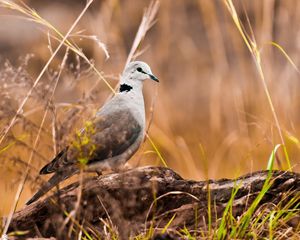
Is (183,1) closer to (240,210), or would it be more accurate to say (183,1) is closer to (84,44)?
(84,44)

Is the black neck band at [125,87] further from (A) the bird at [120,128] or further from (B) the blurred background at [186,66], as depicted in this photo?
(B) the blurred background at [186,66]

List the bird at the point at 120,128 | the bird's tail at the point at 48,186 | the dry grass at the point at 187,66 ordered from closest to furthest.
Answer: the bird's tail at the point at 48,186 → the bird at the point at 120,128 → the dry grass at the point at 187,66

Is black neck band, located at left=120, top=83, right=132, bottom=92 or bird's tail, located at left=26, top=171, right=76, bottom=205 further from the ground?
black neck band, located at left=120, top=83, right=132, bottom=92

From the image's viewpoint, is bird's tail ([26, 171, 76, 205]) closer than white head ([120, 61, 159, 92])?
Yes

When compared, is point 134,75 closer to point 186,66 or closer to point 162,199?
point 162,199

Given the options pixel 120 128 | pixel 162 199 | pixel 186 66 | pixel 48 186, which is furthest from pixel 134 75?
pixel 186 66

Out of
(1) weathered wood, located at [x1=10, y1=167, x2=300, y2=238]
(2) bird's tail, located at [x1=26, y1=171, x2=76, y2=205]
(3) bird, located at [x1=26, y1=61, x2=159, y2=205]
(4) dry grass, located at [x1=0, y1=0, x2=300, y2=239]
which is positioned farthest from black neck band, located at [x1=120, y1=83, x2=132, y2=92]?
(4) dry grass, located at [x1=0, y1=0, x2=300, y2=239]

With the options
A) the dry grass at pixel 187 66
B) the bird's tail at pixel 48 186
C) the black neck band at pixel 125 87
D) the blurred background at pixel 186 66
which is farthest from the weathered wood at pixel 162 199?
the blurred background at pixel 186 66

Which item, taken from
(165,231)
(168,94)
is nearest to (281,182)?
(165,231)

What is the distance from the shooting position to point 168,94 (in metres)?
9.57

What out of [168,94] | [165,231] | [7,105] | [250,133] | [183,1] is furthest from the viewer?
[183,1]

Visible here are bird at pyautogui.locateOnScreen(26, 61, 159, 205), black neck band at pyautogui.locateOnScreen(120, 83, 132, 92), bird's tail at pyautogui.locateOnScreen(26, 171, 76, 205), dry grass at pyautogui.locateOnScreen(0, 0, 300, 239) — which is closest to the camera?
bird's tail at pyautogui.locateOnScreen(26, 171, 76, 205)

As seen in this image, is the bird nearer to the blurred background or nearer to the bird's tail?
the bird's tail

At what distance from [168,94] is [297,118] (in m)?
1.52
